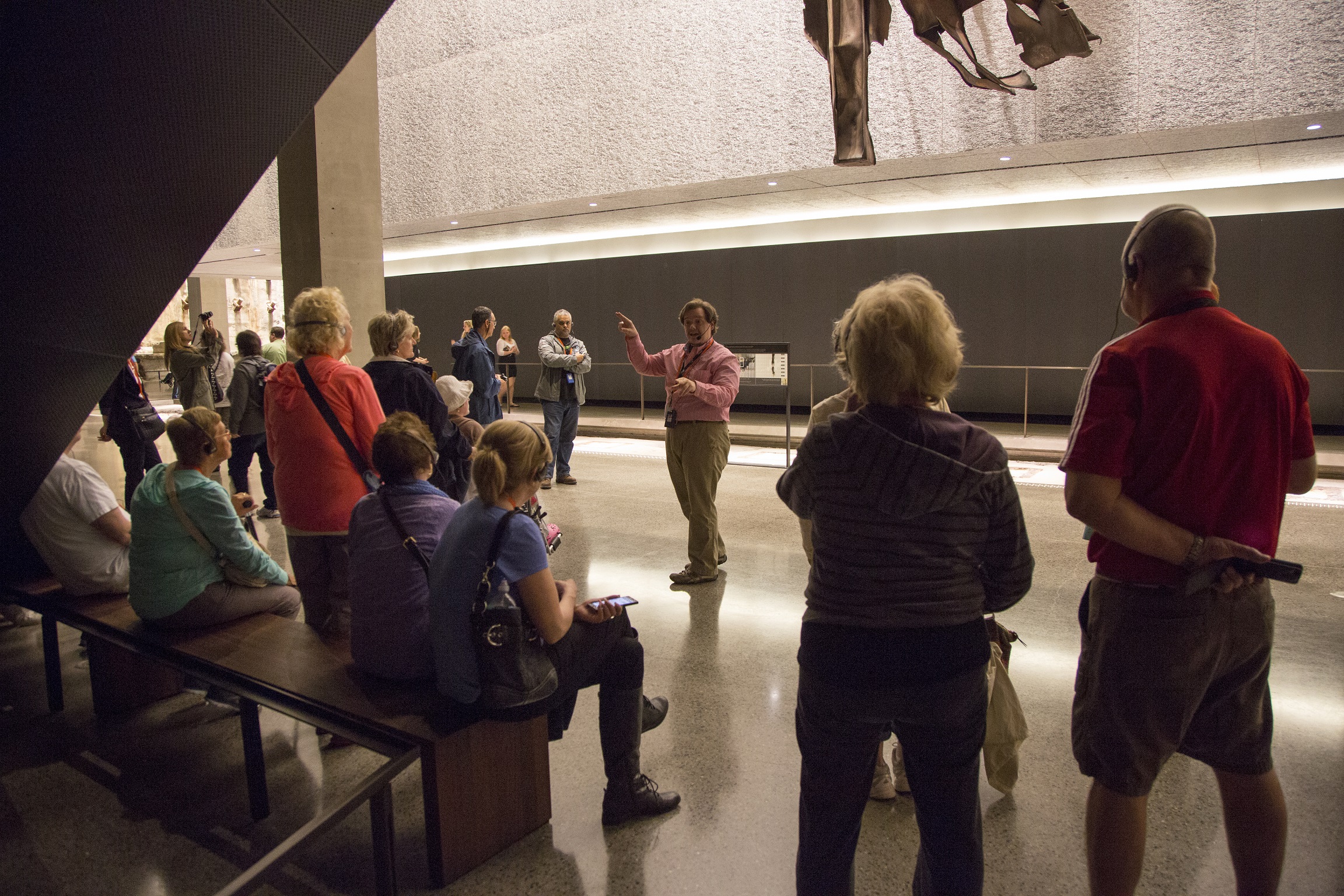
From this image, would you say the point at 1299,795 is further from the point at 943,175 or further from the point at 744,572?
the point at 943,175

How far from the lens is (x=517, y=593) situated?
246 cm

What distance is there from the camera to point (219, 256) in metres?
18.9

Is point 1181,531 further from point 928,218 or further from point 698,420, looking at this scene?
point 928,218

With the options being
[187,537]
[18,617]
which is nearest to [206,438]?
[187,537]

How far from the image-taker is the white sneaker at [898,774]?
2984 mm

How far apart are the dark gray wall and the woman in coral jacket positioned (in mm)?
10907

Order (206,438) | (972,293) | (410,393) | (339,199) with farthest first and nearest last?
(972,293) < (339,199) < (410,393) < (206,438)

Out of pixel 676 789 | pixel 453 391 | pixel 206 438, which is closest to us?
pixel 676 789

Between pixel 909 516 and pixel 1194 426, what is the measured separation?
66cm

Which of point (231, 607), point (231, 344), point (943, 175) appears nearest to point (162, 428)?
point (231, 607)

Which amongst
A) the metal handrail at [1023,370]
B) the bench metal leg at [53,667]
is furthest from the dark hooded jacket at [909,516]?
the metal handrail at [1023,370]

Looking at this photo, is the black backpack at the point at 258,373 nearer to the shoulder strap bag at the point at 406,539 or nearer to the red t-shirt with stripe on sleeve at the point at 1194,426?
the shoulder strap bag at the point at 406,539

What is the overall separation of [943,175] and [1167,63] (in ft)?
9.78

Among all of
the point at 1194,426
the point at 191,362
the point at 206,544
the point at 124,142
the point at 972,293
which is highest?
the point at 972,293
